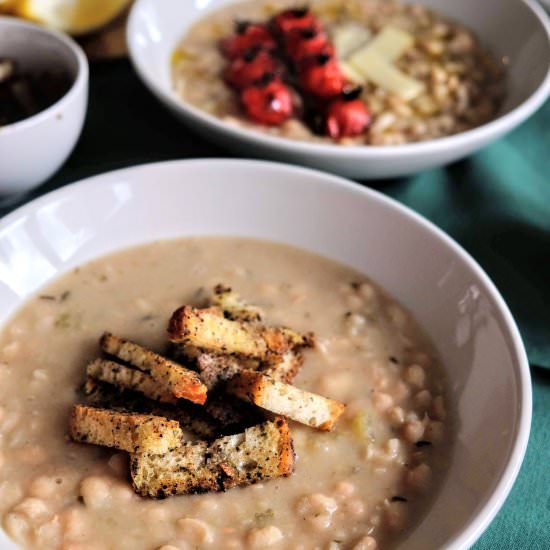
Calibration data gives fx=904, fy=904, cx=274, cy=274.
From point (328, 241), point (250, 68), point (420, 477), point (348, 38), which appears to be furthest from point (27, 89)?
point (420, 477)

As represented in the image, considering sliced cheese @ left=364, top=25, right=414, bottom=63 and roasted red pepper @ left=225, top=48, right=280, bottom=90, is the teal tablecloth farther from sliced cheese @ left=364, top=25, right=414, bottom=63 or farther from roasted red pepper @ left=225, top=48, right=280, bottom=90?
sliced cheese @ left=364, top=25, right=414, bottom=63

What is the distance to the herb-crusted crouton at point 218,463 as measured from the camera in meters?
1.67

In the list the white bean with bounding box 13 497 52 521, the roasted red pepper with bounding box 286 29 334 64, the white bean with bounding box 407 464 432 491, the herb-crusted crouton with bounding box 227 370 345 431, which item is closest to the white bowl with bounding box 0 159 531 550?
the white bean with bounding box 407 464 432 491

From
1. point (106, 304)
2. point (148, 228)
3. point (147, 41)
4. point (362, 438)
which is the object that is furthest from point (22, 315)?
point (147, 41)

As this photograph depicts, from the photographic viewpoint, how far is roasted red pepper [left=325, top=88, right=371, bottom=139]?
8.67 ft

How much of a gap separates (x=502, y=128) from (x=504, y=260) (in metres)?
0.37

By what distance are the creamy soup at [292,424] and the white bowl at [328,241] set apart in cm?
4

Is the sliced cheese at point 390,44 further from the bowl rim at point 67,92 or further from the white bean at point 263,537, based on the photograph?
Result: the white bean at point 263,537

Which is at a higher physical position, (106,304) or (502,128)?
(502,128)

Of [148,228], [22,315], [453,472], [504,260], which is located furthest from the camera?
[504,260]

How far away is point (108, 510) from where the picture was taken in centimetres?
166

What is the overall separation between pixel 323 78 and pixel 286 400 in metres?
1.33

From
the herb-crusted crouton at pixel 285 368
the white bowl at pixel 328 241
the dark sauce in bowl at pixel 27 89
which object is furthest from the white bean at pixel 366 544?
the dark sauce in bowl at pixel 27 89

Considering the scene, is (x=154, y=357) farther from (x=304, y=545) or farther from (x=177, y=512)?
(x=304, y=545)
